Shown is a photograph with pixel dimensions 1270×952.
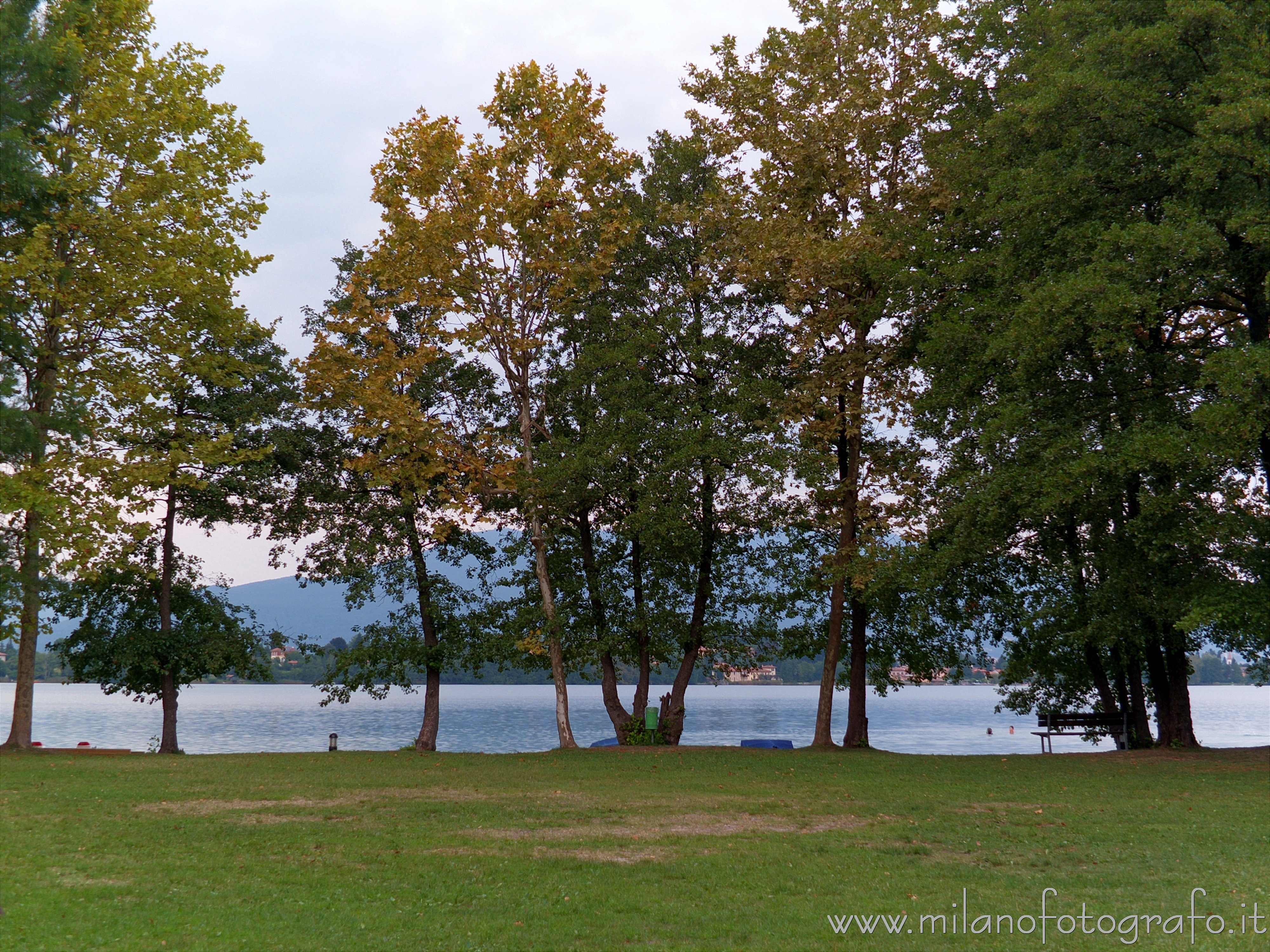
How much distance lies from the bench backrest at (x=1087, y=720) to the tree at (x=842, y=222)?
5918 millimetres

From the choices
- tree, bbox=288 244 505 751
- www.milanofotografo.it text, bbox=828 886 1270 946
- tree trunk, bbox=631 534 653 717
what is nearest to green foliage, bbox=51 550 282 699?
tree, bbox=288 244 505 751

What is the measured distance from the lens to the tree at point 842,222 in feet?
81.3

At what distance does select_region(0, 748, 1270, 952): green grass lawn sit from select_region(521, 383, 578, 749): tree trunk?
8.13m

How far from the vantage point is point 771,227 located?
82.6ft

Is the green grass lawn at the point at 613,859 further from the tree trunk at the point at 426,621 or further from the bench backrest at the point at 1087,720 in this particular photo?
the tree trunk at the point at 426,621

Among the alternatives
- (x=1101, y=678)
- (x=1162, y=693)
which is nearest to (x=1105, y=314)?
(x=1162, y=693)

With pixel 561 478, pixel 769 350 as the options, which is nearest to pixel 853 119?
pixel 769 350

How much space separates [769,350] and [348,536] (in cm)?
1514

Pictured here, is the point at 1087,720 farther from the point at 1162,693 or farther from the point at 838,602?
the point at 838,602

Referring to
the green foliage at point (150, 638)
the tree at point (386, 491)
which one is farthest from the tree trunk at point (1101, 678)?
the green foliage at point (150, 638)

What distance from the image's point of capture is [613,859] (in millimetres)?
10898

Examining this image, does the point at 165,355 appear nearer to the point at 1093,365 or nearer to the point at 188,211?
the point at 188,211

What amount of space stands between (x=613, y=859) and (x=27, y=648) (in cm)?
1958

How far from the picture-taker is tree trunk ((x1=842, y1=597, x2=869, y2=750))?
1043 inches
